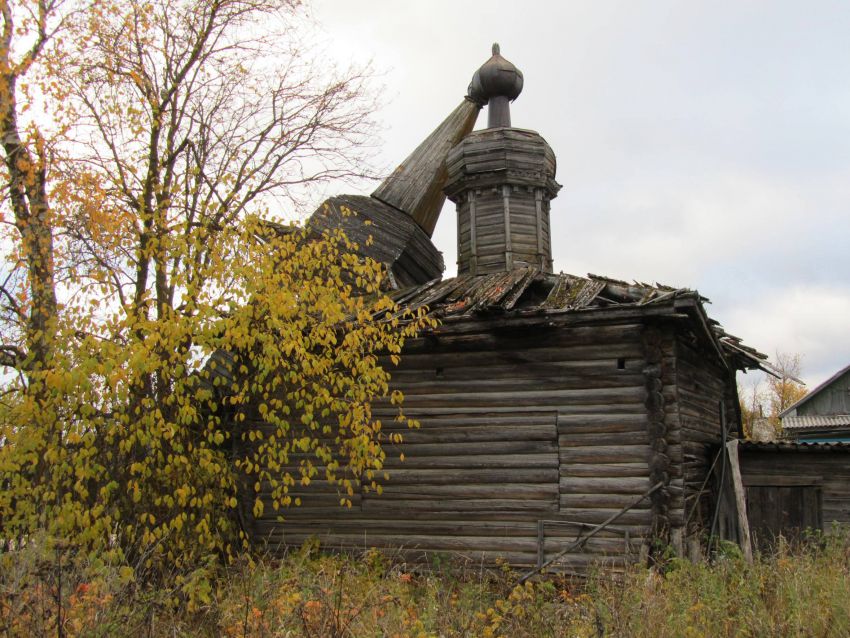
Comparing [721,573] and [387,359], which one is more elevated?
[387,359]

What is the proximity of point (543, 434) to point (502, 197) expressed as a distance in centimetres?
834

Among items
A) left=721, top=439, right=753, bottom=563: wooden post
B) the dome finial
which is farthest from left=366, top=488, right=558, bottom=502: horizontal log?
the dome finial

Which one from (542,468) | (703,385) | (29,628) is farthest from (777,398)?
(29,628)

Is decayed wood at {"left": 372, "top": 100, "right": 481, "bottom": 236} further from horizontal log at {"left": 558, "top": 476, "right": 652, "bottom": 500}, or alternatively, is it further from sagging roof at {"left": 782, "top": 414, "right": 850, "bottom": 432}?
sagging roof at {"left": 782, "top": 414, "right": 850, "bottom": 432}

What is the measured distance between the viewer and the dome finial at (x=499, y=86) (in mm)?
19672

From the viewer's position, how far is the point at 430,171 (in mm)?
21234

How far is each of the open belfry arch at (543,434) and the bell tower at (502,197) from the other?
14.5 feet

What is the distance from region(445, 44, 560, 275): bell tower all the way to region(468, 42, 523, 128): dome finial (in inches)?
91.7

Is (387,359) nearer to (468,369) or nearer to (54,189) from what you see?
(468,369)

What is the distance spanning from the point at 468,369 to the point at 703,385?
4.74 m

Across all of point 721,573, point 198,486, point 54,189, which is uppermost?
point 54,189

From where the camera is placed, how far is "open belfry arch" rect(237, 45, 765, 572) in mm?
9469

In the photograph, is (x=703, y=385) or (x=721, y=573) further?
(x=703, y=385)

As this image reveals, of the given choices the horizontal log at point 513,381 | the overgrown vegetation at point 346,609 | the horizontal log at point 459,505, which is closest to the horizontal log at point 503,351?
the horizontal log at point 513,381
